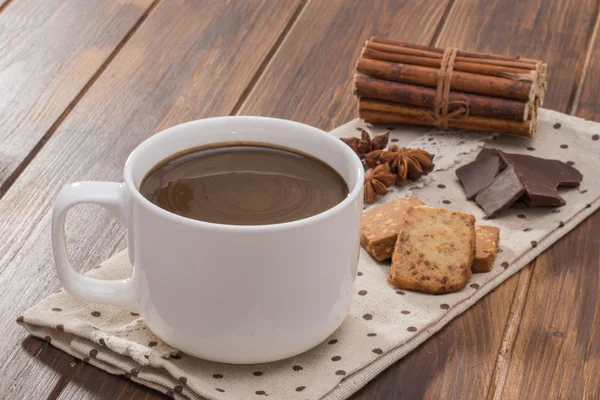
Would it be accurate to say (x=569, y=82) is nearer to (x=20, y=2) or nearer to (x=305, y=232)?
(x=305, y=232)

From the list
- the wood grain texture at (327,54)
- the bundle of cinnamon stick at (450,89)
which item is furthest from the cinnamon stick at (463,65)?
the wood grain texture at (327,54)

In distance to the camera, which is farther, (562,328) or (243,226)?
(562,328)

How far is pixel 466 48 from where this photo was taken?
5.57ft

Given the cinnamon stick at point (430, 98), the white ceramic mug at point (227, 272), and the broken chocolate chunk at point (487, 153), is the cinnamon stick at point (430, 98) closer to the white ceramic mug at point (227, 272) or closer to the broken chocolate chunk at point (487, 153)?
the broken chocolate chunk at point (487, 153)

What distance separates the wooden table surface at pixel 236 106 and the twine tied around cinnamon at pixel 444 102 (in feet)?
0.48

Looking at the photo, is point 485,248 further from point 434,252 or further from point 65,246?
point 65,246

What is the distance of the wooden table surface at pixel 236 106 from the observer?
3.10ft

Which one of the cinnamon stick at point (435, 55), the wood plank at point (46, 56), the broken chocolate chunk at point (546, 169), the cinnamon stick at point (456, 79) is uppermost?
the cinnamon stick at point (435, 55)

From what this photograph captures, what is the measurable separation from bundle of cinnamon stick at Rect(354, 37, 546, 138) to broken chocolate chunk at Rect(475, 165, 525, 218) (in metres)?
0.17

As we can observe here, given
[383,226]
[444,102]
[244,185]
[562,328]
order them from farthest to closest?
[444,102], [383,226], [562,328], [244,185]

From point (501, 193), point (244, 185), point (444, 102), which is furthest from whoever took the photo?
point (444, 102)

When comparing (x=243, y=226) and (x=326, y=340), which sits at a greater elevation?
(x=243, y=226)

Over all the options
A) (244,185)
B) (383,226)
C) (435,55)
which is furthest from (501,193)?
(244,185)

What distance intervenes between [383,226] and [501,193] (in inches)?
8.4
